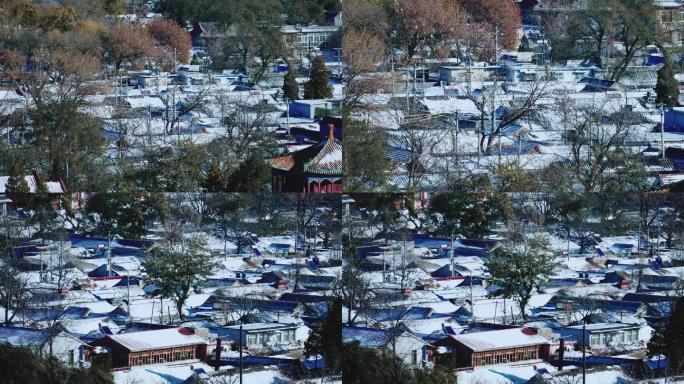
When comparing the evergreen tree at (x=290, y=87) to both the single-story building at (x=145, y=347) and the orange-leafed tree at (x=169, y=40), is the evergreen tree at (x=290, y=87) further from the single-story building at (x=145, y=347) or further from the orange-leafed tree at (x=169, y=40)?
the single-story building at (x=145, y=347)

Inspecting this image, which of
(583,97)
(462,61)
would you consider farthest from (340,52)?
(583,97)

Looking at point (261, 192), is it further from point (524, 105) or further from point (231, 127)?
point (524, 105)

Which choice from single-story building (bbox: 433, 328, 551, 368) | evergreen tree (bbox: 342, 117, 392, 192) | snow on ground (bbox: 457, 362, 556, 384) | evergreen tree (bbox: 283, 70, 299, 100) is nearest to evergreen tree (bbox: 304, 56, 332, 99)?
evergreen tree (bbox: 283, 70, 299, 100)

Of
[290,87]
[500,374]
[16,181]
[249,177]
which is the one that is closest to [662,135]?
[500,374]

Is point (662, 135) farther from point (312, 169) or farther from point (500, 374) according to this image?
point (312, 169)

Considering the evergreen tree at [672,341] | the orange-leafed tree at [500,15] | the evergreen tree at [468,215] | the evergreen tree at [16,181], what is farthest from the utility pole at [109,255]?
the evergreen tree at [672,341]
